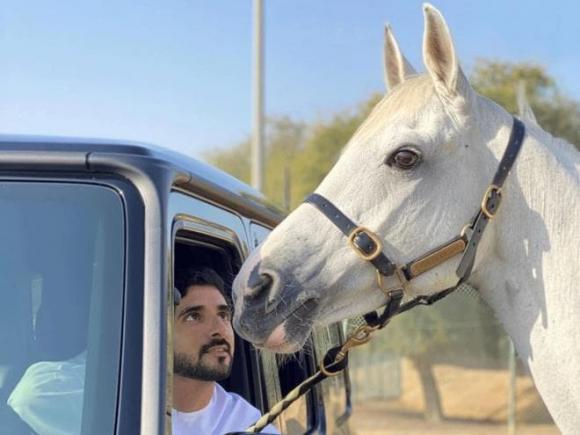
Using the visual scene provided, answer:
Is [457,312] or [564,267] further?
[457,312]

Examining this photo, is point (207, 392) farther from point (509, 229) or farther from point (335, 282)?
point (509, 229)

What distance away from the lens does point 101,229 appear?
69.9 inches

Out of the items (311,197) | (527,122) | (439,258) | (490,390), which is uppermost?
(490,390)

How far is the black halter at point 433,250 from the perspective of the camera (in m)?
2.17

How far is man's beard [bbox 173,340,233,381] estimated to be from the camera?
2457mm

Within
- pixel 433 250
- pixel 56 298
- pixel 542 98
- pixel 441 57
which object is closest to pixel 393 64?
pixel 441 57

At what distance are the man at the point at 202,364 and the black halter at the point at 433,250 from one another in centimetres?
53

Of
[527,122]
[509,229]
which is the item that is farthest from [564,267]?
[527,122]

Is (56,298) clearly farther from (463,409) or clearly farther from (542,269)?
(463,409)

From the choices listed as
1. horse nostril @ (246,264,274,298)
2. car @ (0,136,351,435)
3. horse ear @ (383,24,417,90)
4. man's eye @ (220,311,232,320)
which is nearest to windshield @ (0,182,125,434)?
car @ (0,136,351,435)

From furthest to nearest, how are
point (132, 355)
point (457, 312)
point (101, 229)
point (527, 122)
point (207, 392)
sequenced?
1. point (457, 312)
2. point (207, 392)
3. point (527, 122)
4. point (101, 229)
5. point (132, 355)

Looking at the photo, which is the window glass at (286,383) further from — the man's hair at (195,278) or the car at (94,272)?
the car at (94,272)

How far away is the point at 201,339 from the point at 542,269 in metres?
1.00

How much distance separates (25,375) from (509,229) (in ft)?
4.12
